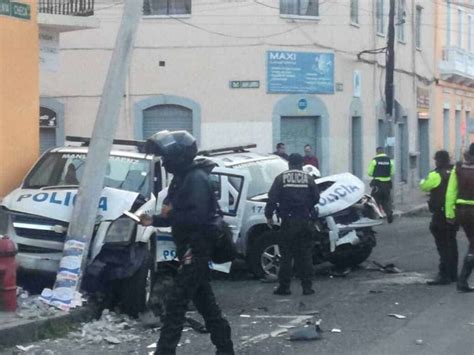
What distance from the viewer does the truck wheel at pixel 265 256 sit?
15336mm

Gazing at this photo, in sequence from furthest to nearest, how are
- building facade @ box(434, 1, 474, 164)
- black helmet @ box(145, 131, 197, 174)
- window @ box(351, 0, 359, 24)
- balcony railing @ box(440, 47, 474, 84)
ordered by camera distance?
building facade @ box(434, 1, 474, 164), balcony railing @ box(440, 47, 474, 84), window @ box(351, 0, 359, 24), black helmet @ box(145, 131, 197, 174)

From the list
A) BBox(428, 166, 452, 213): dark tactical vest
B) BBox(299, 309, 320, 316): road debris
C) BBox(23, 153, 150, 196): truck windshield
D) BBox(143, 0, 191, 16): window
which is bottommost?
BBox(299, 309, 320, 316): road debris

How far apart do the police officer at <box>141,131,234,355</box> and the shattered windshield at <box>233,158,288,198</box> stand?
691 centimetres

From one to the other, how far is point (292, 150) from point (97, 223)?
17.9 m

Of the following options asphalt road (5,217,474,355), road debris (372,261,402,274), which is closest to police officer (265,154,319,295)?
asphalt road (5,217,474,355)

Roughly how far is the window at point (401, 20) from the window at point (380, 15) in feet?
1.96

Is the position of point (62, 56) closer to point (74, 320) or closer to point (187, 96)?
point (187, 96)

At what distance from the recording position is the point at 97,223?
12289 mm

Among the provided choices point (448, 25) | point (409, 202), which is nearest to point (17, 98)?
point (409, 202)

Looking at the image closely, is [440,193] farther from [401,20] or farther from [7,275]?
Result: [401,20]

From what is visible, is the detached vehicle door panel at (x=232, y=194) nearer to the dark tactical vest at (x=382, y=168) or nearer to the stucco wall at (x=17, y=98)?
the stucco wall at (x=17, y=98)

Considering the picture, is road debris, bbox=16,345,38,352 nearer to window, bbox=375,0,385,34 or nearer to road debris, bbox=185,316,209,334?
road debris, bbox=185,316,209,334

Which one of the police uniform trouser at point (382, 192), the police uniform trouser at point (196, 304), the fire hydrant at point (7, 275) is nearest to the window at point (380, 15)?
the police uniform trouser at point (382, 192)

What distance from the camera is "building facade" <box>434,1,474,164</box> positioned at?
4328 centimetres
